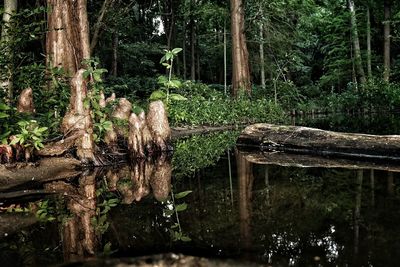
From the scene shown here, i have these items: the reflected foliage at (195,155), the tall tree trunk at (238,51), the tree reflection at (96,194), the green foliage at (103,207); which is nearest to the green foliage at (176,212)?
the tree reflection at (96,194)

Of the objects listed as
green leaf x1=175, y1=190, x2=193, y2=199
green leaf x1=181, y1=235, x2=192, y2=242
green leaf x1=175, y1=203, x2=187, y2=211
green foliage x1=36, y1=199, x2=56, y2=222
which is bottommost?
green leaf x1=175, y1=190, x2=193, y2=199

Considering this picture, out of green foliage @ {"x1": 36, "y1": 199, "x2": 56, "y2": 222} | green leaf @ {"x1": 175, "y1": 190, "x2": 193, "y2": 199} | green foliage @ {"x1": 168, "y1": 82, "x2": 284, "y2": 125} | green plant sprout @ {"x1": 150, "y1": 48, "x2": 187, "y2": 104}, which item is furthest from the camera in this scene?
green foliage @ {"x1": 168, "y1": 82, "x2": 284, "y2": 125}

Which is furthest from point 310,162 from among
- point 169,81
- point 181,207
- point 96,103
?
point 96,103

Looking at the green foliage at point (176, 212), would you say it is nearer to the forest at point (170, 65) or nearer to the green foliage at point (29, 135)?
the green foliage at point (29, 135)

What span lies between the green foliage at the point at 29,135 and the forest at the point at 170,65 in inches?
0.6

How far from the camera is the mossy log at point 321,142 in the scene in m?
6.72

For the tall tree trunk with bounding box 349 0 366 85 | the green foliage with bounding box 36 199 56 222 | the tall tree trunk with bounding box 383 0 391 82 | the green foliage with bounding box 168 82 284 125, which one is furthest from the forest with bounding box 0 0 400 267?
the tall tree trunk with bounding box 349 0 366 85

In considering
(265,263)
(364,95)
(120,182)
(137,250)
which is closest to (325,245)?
(265,263)

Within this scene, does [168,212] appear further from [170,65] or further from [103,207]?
[170,65]

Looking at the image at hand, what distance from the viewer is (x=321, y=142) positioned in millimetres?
7656

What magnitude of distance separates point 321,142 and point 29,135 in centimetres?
521

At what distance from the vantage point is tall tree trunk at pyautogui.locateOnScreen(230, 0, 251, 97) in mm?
18438

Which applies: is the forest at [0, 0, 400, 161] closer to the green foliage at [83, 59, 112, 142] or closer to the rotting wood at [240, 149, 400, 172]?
the green foliage at [83, 59, 112, 142]

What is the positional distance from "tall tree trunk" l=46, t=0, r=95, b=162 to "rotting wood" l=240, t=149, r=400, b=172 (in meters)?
2.95
